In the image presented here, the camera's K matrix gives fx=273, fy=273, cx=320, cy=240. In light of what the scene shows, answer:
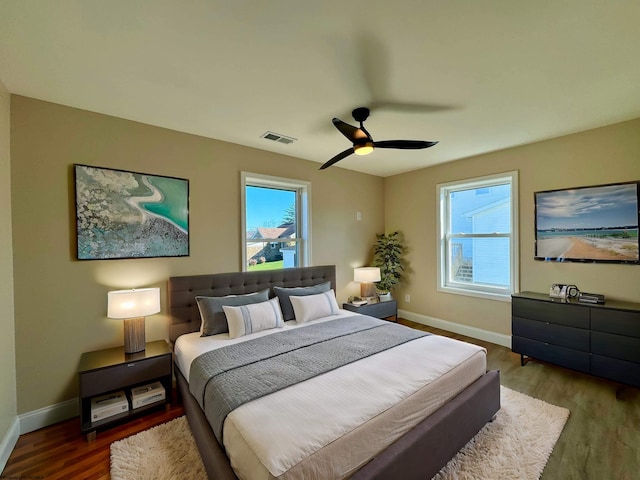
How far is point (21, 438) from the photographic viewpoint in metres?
2.08

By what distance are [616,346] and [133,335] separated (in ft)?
14.4

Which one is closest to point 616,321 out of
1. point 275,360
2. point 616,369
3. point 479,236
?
point 616,369

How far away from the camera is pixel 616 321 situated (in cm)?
253

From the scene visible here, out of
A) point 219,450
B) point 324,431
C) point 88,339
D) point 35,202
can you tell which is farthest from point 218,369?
point 35,202

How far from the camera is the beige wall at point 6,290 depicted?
75.9 inches

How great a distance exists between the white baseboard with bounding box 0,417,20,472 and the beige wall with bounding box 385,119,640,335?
4.80 m

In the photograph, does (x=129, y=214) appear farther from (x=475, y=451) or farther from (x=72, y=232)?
(x=475, y=451)

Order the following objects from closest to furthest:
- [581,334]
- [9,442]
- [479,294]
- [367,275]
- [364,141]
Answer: [9,442] < [364,141] < [581,334] < [479,294] < [367,275]

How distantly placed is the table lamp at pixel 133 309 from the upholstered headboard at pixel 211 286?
1.05ft

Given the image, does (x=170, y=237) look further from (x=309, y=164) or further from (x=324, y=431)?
(x=324, y=431)

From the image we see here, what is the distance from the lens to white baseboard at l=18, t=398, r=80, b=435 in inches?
84.3

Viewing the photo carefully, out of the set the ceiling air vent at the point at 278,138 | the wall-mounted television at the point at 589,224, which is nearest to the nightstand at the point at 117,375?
the ceiling air vent at the point at 278,138

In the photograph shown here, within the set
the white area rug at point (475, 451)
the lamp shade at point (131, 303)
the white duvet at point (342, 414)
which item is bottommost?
the white area rug at point (475, 451)

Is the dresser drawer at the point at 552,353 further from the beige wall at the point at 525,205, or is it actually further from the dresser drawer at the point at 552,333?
the beige wall at the point at 525,205
